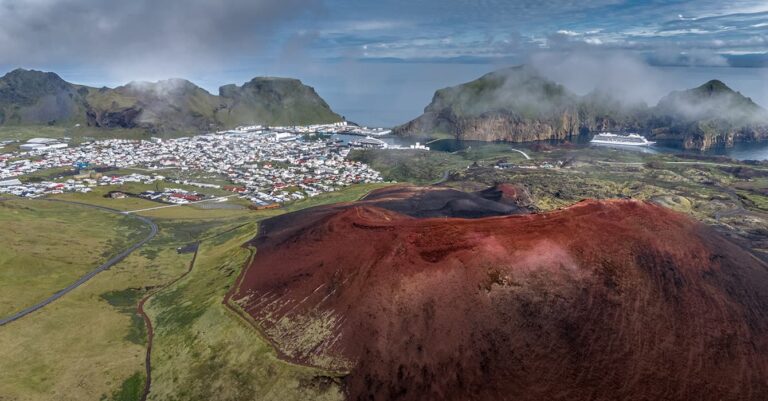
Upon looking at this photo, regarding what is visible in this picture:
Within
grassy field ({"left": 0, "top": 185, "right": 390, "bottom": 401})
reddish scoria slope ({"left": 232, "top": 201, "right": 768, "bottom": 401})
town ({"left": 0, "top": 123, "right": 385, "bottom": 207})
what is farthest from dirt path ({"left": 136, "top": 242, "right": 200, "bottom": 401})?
town ({"left": 0, "top": 123, "right": 385, "bottom": 207})

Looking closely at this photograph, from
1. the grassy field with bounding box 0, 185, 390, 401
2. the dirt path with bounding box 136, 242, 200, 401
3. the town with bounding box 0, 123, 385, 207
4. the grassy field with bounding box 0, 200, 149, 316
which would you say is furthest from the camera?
the town with bounding box 0, 123, 385, 207

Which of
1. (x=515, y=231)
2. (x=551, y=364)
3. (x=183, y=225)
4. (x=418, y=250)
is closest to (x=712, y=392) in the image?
(x=551, y=364)

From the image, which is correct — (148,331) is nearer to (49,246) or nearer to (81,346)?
(81,346)

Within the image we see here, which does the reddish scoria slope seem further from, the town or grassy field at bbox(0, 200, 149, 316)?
the town

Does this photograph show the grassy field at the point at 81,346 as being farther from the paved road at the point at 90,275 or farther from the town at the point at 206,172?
the town at the point at 206,172

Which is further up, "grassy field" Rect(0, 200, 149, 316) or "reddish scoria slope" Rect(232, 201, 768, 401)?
"reddish scoria slope" Rect(232, 201, 768, 401)

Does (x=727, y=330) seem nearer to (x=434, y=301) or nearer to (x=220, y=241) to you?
(x=434, y=301)

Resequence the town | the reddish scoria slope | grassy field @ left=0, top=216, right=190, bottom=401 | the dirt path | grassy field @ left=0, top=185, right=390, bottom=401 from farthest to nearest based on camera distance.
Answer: the town
the dirt path
grassy field @ left=0, top=216, right=190, bottom=401
grassy field @ left=0, top=185, right=390, bottom=401
the reddish scoria slope
